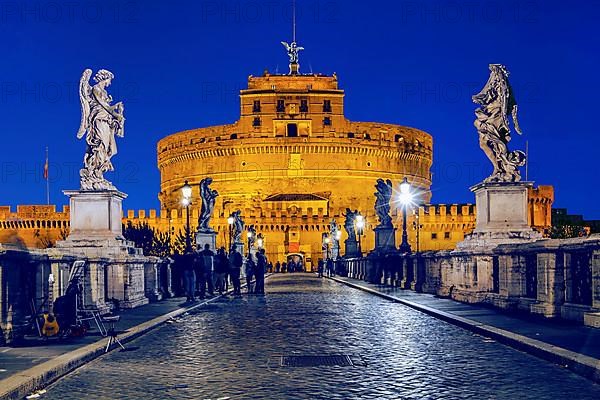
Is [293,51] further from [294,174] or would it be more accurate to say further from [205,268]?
[205,268]

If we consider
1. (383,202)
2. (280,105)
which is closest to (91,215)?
(383,202)

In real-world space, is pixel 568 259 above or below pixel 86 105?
below

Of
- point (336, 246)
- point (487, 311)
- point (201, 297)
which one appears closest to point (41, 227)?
point (336, 246)

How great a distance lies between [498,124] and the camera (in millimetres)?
14461

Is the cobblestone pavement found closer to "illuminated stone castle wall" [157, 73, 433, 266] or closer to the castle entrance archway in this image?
the castle entrance archway

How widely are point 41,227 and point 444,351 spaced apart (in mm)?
80763

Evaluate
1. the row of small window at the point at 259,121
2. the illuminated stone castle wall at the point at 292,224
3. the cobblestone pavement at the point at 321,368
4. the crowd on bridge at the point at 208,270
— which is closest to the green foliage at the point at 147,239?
the illuminated stone castle wall at the point at 292,224

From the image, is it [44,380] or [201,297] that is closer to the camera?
[44,380]

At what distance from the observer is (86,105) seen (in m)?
14.5

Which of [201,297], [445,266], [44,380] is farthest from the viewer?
[201,297]

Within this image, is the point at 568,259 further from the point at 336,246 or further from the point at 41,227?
the point at 41,227

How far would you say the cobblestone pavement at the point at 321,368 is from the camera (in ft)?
20.3

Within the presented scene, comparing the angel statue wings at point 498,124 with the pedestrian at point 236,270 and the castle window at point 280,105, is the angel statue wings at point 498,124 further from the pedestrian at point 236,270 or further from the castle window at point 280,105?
the castle window at point 280,105

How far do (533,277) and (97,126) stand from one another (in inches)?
318
